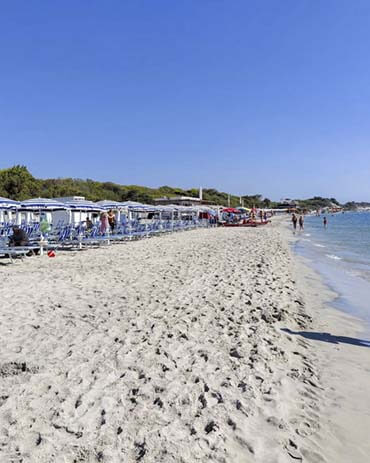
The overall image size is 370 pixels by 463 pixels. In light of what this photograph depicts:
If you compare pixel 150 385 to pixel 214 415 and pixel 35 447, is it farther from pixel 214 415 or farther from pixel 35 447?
pixel 35 447

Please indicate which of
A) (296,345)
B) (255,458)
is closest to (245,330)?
(296,345)

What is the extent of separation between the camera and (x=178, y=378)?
360 centimetres

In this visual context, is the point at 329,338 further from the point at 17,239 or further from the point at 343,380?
the point at 17,239

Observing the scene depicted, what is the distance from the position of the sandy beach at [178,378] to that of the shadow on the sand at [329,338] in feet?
0.11

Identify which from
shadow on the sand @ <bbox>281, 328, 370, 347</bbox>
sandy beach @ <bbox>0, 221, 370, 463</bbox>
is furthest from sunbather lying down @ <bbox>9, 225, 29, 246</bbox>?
shadow on the sand @ <bbox>281, 328, 370, 347</bbox>

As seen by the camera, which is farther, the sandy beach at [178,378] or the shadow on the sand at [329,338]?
the shadow on the sand at [329,338]

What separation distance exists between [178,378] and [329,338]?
2545 millimetres

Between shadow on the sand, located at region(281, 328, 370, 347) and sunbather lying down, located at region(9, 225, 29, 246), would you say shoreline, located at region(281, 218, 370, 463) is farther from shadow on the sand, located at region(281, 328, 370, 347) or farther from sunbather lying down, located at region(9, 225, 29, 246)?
sunbather lying down, located at region(9, 225, 29, 246)

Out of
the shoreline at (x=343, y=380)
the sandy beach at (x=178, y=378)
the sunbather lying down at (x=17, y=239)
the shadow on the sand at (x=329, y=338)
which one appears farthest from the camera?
the sunbather lying down at (x=17, y=239)

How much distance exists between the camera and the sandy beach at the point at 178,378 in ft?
8.68

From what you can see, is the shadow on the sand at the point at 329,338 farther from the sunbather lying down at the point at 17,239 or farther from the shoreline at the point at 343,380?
the sunbather lying down at the point at 17,239

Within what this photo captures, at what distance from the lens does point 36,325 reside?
16.4 ft

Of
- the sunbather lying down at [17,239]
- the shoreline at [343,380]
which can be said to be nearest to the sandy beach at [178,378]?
the shoreline at [343,380]

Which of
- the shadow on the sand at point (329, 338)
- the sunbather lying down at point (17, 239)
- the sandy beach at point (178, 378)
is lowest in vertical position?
the shadow on the sand at point (329, 338)
